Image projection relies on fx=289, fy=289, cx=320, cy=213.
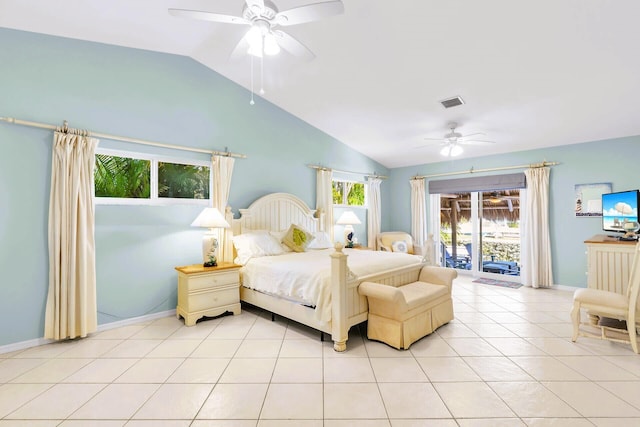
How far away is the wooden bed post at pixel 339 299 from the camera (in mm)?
2730

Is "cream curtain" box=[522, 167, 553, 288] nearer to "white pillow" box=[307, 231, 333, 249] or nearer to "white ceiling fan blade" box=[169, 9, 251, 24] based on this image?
"white pillow" box=[307, 231, 333, 249]

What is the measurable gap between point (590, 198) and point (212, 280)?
5898 millimetres

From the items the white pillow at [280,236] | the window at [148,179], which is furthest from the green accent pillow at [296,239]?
the window at [148,179]

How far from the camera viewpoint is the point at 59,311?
2926 millimetres

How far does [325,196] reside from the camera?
5.55 metres

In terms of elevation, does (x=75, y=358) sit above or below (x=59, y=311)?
below

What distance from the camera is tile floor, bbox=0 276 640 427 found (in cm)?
187

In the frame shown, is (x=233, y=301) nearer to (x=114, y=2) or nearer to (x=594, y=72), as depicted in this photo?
(x=114, y=2)

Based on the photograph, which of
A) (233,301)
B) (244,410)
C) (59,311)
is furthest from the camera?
(233,301)

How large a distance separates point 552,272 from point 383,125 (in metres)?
3.90

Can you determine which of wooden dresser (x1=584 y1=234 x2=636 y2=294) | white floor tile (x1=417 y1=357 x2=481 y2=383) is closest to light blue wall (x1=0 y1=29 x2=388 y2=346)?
white floor tile (x1=417 y1=357 x2=481 y2=383)

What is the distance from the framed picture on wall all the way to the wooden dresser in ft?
5.58

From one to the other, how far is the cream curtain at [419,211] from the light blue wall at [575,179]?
1.65 m

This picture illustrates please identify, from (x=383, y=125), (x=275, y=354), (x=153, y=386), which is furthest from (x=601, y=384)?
(x=383, y=125)
